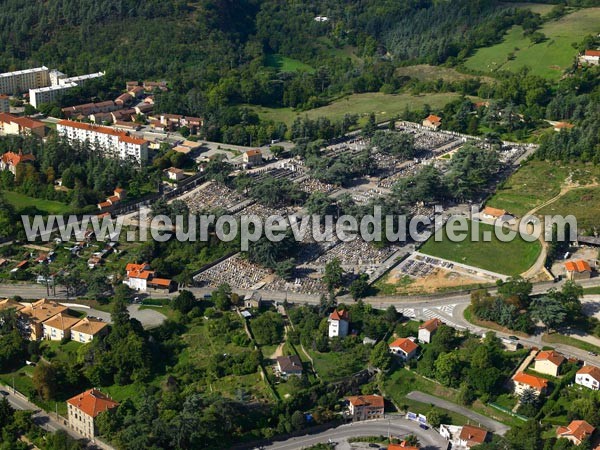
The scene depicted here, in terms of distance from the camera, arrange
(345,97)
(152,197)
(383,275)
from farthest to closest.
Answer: (345,97), (152,197), (383,275)

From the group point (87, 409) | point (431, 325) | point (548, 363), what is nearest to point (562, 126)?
point (431, 325)

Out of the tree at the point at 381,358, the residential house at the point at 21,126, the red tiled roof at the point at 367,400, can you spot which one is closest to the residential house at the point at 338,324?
the tree at the point at 381,358

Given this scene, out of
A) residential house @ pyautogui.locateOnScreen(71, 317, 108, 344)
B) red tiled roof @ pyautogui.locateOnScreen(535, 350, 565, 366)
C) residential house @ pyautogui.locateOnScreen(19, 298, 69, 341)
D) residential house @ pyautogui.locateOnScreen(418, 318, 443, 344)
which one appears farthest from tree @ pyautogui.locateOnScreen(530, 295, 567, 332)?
residential house @ pyautogui.locateOnScreen(19, 298, 69, 341)

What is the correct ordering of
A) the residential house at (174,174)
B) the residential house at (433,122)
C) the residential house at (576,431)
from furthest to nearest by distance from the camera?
the residential house at (433,122), the residential house at (174,174), the residential house at (576,431)

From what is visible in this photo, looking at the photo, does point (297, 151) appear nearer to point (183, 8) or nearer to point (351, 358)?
point (351, 358)

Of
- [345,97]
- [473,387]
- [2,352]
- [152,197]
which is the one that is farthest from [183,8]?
[473,387]

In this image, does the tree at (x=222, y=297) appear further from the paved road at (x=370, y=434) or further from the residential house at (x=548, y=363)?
the residential house at (x=548, y=363)
